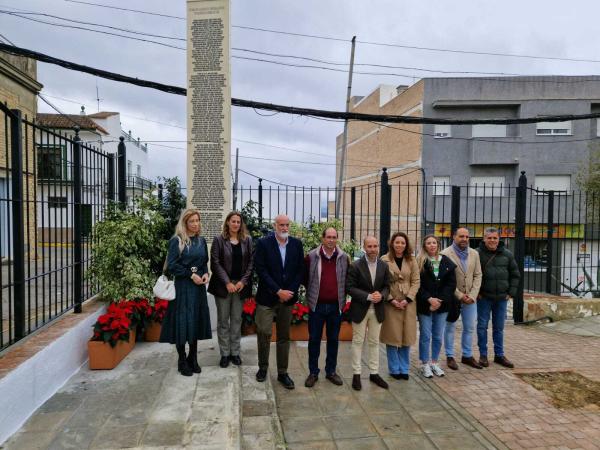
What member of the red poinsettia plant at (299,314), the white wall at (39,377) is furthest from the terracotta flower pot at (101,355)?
the red poinsettia plant at (299,314)

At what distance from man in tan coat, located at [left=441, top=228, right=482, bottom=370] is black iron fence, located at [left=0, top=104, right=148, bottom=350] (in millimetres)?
4483

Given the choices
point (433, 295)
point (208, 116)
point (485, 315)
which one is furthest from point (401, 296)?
point (208, 116)

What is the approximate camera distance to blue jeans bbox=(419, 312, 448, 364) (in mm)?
4941

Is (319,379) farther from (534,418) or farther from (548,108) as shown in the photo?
(548,108)

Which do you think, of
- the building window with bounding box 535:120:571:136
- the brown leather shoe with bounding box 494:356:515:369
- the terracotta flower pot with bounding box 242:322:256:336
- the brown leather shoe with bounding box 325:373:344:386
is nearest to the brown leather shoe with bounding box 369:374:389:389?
the brown leather shoe with bounding box 325:373:344:386

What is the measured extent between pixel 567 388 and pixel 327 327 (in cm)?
282

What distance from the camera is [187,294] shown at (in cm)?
442

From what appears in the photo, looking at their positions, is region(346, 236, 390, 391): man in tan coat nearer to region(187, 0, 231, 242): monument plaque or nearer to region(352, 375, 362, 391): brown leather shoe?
region(352, 375, 362, 391): brown leather shoe

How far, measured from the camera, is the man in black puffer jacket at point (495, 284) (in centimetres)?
528

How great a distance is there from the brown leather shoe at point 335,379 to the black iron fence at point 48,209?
3.10 metres

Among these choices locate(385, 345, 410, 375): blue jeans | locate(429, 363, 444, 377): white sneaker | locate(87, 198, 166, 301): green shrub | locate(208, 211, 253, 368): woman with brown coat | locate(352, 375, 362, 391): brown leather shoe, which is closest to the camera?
locate(352, 375, 362, 391): brown leather shoe

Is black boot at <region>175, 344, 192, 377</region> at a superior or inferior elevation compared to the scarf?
inferior

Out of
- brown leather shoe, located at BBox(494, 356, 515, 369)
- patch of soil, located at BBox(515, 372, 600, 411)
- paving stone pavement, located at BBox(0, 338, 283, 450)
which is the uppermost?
paving stone pavement, located at BBox(0, 338, 283, 450)

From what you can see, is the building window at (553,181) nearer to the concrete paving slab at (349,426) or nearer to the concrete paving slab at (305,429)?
the concrete paving slab at (349,426)
